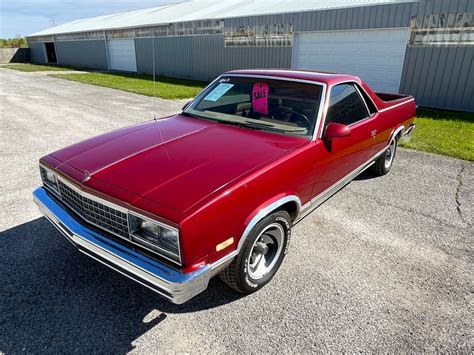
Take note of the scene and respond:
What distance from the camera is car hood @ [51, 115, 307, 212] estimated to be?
2188 millimetres

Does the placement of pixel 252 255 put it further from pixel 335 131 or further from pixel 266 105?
pixel 266 105

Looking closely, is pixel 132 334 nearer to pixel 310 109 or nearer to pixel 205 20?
pixel 310 109

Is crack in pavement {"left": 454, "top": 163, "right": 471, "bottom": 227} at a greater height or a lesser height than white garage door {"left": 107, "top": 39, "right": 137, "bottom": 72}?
lesser

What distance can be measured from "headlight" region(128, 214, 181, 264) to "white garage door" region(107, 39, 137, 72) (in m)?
23.7

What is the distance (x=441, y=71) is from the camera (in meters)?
10.2

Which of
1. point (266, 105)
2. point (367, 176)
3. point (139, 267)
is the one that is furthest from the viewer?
point (367, 176)

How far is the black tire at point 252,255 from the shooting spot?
2.37 m

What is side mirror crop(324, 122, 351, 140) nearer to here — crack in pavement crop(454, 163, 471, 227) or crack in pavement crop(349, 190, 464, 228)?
crack in pavement crop(349, 190, 464, 228)

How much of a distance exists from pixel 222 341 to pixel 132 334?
621 mm

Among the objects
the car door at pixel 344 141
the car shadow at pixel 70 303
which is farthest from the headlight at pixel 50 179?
the car door at pixel 344 141

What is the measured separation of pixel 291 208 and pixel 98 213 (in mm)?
1552

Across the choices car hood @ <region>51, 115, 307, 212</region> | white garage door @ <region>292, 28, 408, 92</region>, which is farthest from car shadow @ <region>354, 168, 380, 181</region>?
white garage door @ <region>292, 28, 408, 92</region>

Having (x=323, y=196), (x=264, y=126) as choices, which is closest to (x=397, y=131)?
(x=323, y=196)

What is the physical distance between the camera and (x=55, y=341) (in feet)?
7.27
